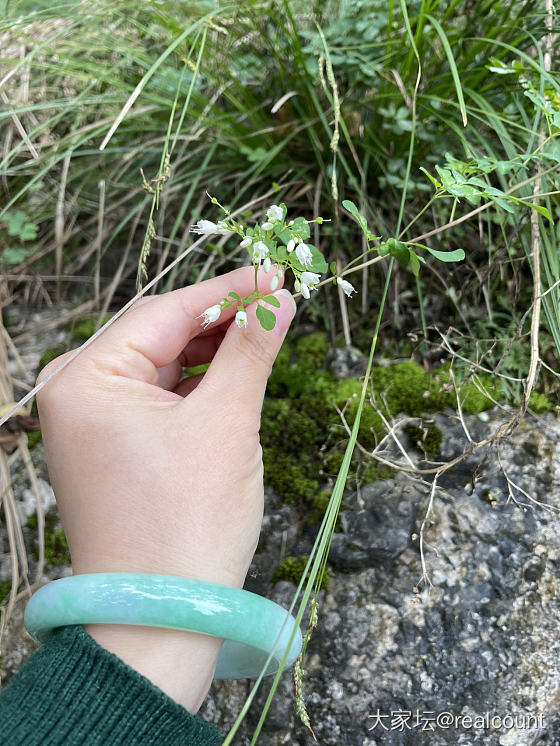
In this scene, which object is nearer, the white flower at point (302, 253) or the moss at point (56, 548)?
the white flower at point (302, 253)

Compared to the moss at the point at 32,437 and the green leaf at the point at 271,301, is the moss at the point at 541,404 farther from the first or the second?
the moss at the point at 32,437

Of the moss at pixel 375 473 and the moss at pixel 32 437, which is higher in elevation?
the moss at pixel 32 437

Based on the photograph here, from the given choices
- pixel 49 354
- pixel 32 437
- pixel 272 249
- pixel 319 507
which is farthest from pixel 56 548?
pixel 272 249

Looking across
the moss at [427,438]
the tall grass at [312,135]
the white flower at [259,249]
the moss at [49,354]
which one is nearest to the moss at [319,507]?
the tall grass at [312,135]

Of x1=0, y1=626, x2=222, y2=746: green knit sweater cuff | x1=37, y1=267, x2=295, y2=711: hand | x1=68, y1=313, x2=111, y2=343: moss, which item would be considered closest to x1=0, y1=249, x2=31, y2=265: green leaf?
x1=68, y1=313, x2=111, y2=343: moss

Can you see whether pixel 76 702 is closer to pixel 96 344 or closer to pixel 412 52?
pixel 96 344

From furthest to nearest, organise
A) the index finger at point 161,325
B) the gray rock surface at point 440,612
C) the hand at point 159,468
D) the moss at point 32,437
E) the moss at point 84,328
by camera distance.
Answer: the moss at point 84,328
the moss at point 32,437
the gray rock surface at point 440,612
the index finger at point 161,325
the hand at point 159,468
